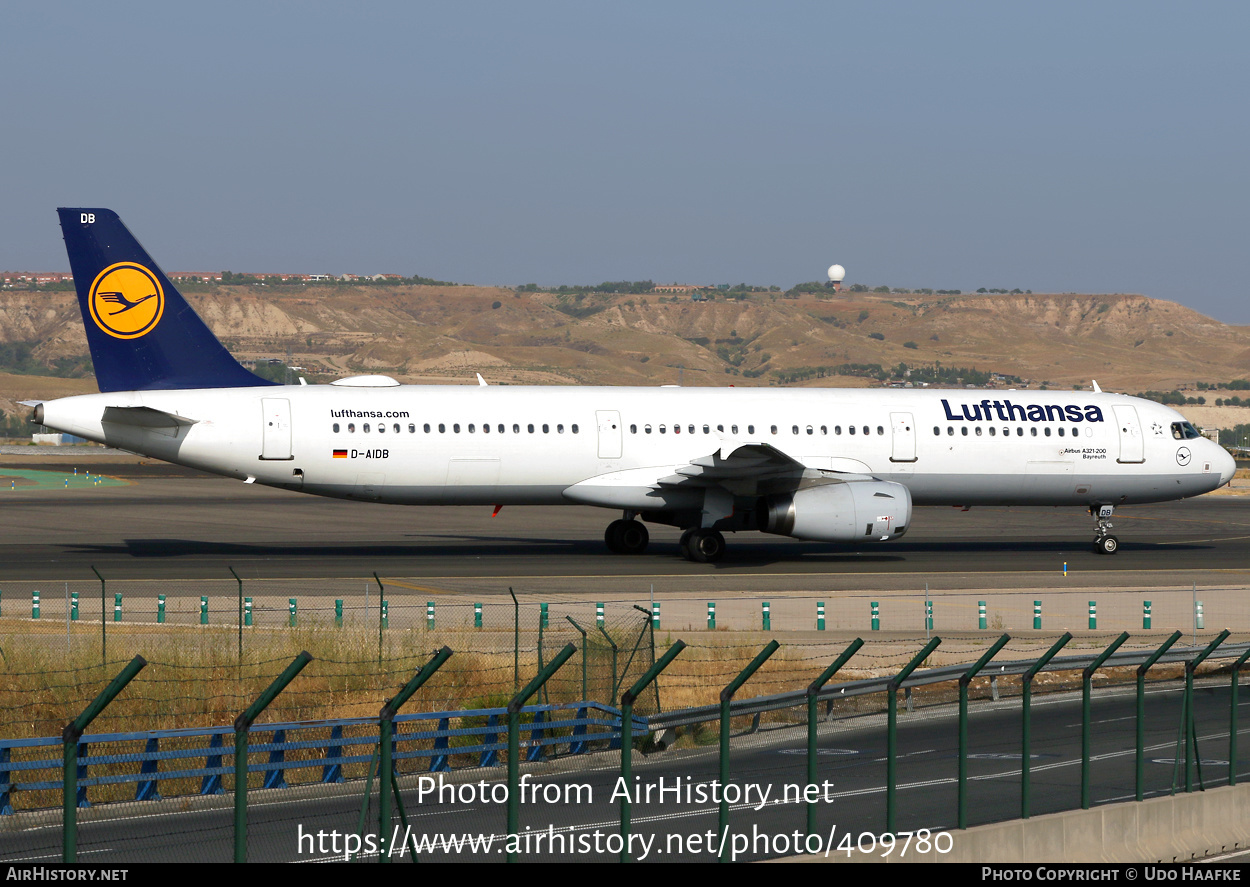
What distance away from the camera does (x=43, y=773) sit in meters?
14.6

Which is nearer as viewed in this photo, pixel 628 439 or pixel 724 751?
pixel 724 751

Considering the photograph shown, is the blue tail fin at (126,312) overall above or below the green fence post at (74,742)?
above

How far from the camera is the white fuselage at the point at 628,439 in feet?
102

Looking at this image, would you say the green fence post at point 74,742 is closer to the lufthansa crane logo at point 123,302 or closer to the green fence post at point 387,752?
the green fence post at point 387,752

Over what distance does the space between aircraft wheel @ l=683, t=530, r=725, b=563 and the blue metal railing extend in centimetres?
1697

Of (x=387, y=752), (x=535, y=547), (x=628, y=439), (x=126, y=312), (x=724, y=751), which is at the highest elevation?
(x=126, y=312)

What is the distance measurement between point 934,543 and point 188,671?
27067 millimetres

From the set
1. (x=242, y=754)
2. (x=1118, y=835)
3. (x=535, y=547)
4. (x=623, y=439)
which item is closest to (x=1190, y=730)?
(x=1118, y=835)

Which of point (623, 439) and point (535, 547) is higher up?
point (623, 439)

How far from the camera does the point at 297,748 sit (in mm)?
12617

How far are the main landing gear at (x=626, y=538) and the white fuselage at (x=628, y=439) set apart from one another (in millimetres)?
2260

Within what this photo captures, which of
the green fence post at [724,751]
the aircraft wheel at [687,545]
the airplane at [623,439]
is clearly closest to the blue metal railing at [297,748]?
the green fence post at [724,751]

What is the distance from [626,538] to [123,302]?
1290 centimetres

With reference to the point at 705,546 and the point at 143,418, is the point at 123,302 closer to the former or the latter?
the point at 143,418
